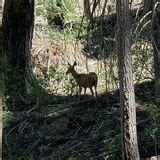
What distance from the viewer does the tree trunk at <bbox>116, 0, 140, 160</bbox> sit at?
26.9 feet

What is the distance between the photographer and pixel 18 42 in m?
14.7

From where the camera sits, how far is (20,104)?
13789 mm

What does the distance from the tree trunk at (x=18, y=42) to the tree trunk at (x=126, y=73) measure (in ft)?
19.9

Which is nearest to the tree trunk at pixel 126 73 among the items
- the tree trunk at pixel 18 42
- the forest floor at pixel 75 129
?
the forest floor at pixel 75 129

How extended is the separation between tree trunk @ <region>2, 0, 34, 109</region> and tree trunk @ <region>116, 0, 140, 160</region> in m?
6.07

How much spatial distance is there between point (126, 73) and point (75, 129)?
3557 mm

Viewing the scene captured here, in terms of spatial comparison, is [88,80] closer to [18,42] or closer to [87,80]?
[87,80]

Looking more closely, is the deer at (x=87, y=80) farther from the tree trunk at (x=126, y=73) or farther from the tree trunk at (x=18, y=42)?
the tree trunk at (x=126, y=73)

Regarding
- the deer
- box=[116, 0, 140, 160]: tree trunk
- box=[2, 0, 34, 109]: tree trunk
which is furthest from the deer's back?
box=[116, 0, 140, 160]: tree trunk

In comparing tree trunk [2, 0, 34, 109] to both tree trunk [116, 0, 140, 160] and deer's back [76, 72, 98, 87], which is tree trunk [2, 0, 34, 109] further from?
tree trunk [116, 0, 140, 160]

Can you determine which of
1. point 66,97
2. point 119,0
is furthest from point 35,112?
point 119,0

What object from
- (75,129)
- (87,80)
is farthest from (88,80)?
(75,129)

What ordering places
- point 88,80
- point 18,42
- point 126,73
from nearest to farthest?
point 126,73, point 88,80, point 18,42

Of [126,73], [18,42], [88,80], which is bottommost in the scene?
[88,80]
